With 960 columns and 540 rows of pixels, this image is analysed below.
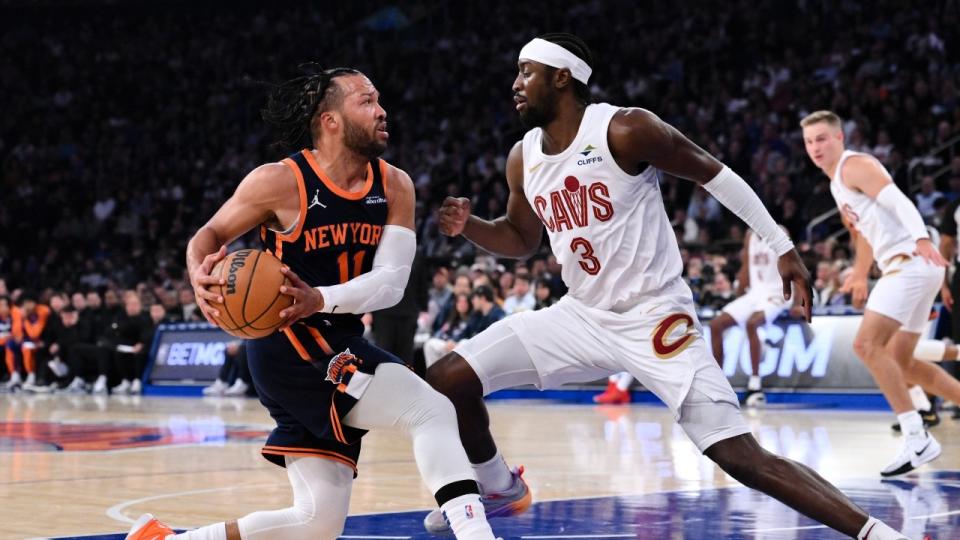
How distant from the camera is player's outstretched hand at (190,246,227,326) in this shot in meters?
4.22

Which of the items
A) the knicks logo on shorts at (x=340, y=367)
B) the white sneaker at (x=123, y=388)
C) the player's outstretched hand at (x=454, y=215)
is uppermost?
the player's outstretched hand at (x=454, y=215)

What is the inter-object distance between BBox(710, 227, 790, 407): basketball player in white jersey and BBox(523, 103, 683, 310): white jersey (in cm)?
865

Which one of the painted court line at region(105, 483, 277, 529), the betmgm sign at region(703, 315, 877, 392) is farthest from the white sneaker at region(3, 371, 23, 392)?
the painted court line at region(105, 483, 277, 529)

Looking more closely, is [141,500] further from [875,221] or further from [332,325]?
[875,221]

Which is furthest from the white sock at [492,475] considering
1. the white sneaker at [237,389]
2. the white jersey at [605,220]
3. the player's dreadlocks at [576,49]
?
the white sneaker at [237,389]

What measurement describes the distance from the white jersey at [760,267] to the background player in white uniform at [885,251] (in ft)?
17.7

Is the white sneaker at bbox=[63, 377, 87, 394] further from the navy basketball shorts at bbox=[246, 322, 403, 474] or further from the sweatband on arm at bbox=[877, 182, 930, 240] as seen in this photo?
the navy basketball shorts at bbox=[246, 322, 403, 474]

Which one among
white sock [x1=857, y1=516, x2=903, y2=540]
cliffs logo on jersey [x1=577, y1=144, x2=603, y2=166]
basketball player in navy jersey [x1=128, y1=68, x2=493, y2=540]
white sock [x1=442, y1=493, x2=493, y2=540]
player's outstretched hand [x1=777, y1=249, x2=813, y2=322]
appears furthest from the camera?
cliffs logo on jersey [x1=577, y1=144, x2=603, y2=166]

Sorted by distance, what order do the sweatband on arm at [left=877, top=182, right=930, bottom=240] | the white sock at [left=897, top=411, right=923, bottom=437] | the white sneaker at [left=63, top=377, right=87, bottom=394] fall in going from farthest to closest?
the white sneaker at [left=63, top=377, right=87, bottom=394] < the sweatband on arm at [left=877, top=182, right=930, bottom=240] < the white sock at [left=897, top=411, right=923, bottom=437]

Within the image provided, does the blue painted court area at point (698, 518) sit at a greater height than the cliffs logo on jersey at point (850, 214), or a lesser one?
lesser

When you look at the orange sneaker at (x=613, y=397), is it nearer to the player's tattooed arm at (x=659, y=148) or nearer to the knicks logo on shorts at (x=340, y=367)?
the player's tattooed arm at (x=659, y=148)

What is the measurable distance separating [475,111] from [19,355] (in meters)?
9.38

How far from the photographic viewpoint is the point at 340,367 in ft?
14.3

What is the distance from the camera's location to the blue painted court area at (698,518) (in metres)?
5.67
